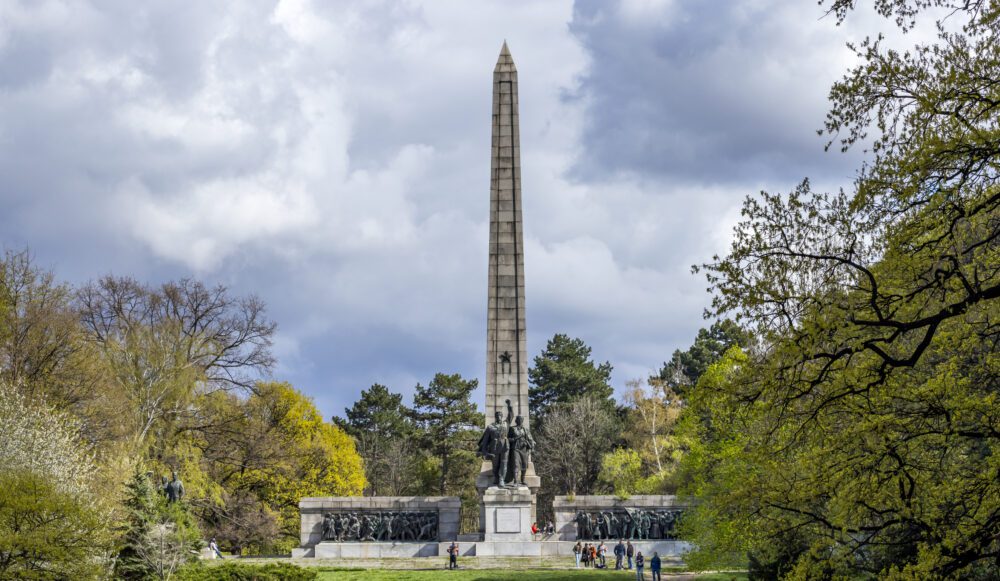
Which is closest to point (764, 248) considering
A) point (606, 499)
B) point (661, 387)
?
point (606, 499)

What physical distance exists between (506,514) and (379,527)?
418cm

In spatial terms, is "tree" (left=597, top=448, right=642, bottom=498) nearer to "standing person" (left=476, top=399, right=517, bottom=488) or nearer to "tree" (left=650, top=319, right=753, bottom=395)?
"tree" (left=650, top=319, right=753, bottom=395)

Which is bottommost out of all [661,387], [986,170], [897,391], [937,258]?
[897,391]

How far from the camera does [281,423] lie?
50.7 metres

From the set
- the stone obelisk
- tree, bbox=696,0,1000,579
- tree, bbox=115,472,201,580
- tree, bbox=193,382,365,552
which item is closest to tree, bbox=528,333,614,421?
tree, bbox=193,382,365,552

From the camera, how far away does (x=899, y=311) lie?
35.0ft

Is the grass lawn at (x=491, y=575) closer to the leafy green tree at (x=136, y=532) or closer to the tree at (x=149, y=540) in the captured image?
the tree at (x=149, y=540)

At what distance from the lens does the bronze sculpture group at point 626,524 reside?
3347 centimetres

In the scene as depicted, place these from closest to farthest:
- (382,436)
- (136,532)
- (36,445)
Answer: (136,532) < (36,445) < (382,436)

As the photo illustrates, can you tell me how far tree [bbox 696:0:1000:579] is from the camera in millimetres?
9742

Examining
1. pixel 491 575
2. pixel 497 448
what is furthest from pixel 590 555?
pixel 491 575

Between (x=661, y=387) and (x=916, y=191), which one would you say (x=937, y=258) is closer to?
(x=916, y=191)

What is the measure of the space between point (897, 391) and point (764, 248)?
6.83ft

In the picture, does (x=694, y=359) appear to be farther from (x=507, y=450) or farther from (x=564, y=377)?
(x=507, y=450)
